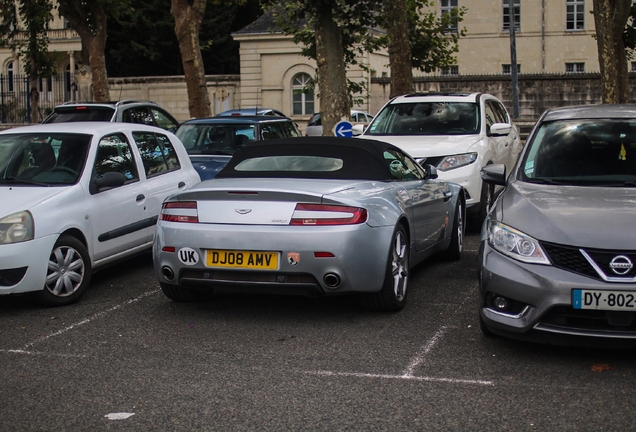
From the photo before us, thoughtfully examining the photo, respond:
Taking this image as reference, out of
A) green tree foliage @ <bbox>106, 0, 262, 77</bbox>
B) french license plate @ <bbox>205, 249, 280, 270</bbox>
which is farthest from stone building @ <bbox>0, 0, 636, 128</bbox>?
french license plate @ <bbox>205, 249, 280, 270</bbox>

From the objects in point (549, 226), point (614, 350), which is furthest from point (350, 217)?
point (614, 350)

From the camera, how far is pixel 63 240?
7.87 m

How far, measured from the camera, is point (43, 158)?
8625mm

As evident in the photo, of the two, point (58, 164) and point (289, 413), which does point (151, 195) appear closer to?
point (58, 164)

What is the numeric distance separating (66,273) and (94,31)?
22834 mm

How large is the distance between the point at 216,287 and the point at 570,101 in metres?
35.4

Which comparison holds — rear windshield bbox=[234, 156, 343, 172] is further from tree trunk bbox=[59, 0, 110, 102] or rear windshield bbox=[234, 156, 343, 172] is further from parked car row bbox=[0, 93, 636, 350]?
tree trunk bbox=[59, 0, 110, 102]

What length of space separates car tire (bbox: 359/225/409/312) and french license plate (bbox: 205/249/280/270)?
0.91 meters

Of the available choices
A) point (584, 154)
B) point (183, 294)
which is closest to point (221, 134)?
point (183, 294)

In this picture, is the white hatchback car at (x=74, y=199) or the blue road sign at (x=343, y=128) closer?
the white hatchback car at (x=74, y=199)

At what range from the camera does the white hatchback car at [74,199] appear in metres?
7.52

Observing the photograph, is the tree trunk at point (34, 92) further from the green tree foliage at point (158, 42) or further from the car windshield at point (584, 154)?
the car windshield at point (584, 154)

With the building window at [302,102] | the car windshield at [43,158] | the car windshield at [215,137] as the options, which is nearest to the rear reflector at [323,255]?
the car windshield at [43,158]

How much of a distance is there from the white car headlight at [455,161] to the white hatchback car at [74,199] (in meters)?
3.62
